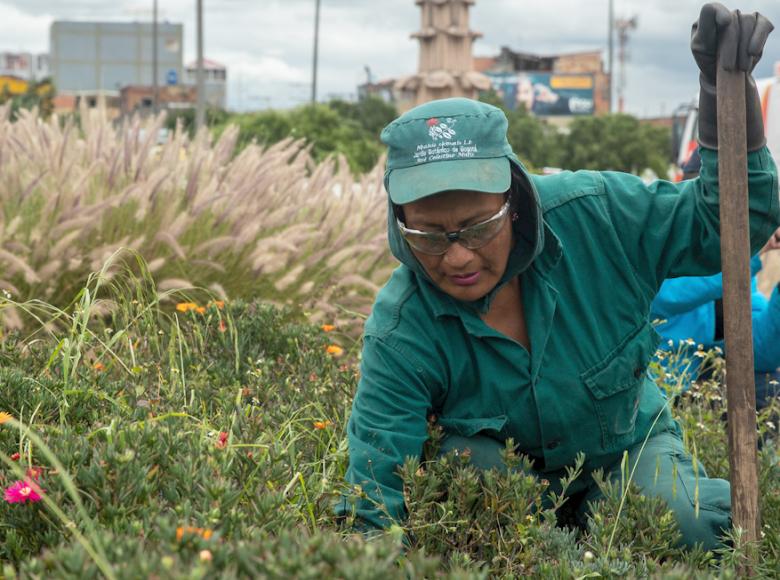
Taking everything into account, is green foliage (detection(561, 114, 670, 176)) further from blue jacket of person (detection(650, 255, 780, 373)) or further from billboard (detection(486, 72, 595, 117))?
billboard (detection(486, 72, 595, 117))

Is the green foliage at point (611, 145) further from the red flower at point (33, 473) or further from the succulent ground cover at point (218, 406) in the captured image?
the red flower at point (33, 473)

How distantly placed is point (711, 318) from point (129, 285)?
2.58 m

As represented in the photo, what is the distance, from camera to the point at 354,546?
170 centimetres

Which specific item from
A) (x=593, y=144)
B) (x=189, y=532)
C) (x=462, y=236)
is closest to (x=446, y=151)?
(x=462, y=236)

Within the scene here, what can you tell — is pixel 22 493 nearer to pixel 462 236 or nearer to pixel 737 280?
pixel 462 236

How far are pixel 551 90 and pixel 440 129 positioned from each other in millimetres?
85101

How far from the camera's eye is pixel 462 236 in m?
2.80

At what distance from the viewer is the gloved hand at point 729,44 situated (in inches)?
107

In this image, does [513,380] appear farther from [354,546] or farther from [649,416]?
[354,546]

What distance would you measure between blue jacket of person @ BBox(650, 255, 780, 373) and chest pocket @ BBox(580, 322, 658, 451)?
1344mm

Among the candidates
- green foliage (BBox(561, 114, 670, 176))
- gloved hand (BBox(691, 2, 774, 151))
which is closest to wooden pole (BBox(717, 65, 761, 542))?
gloved hand (BBox(691, 2, 774, 151))

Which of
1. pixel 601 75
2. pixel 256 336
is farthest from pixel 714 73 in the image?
pixel 601 75

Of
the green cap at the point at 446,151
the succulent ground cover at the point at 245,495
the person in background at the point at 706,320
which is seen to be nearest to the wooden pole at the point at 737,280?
the succulent ground cover at the point at 245,495

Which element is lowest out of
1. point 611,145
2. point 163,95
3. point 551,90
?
point 611,145
